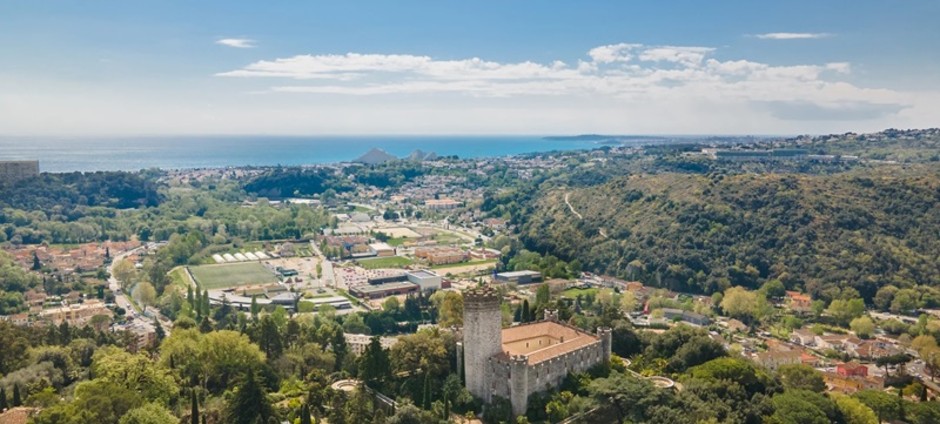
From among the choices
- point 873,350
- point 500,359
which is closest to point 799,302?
point 873,350

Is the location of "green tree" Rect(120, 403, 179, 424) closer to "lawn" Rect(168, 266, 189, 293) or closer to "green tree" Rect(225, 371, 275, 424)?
"green tree" Rect(225, 371, 275, 424)

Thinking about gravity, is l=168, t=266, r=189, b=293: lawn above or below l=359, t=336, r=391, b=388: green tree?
below

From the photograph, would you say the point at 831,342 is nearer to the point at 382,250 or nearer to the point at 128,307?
the point at 382,250

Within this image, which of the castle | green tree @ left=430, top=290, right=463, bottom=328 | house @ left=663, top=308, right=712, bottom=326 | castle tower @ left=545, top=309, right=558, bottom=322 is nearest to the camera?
the castle

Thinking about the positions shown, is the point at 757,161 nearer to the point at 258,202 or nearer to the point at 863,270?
the point at 863,270

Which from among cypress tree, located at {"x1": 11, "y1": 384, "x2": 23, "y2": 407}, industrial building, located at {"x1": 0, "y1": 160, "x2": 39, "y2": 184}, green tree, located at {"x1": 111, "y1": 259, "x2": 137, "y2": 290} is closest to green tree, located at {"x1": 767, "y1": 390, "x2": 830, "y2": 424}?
cypress tree, located at {"x1": 11, "y1": 384, "x2": 23, "y2": 407}

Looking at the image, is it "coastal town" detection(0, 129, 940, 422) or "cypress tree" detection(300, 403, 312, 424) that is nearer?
"cypress tree" detection(300, 403, 312, 424)

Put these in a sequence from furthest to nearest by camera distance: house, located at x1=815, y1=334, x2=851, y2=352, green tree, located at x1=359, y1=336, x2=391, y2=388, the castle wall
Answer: house, located at x1=815, y1=334, x2=851, y2=352
green tree, located at x1=359, y1=336, x2=391, y2=388
the castle wall
